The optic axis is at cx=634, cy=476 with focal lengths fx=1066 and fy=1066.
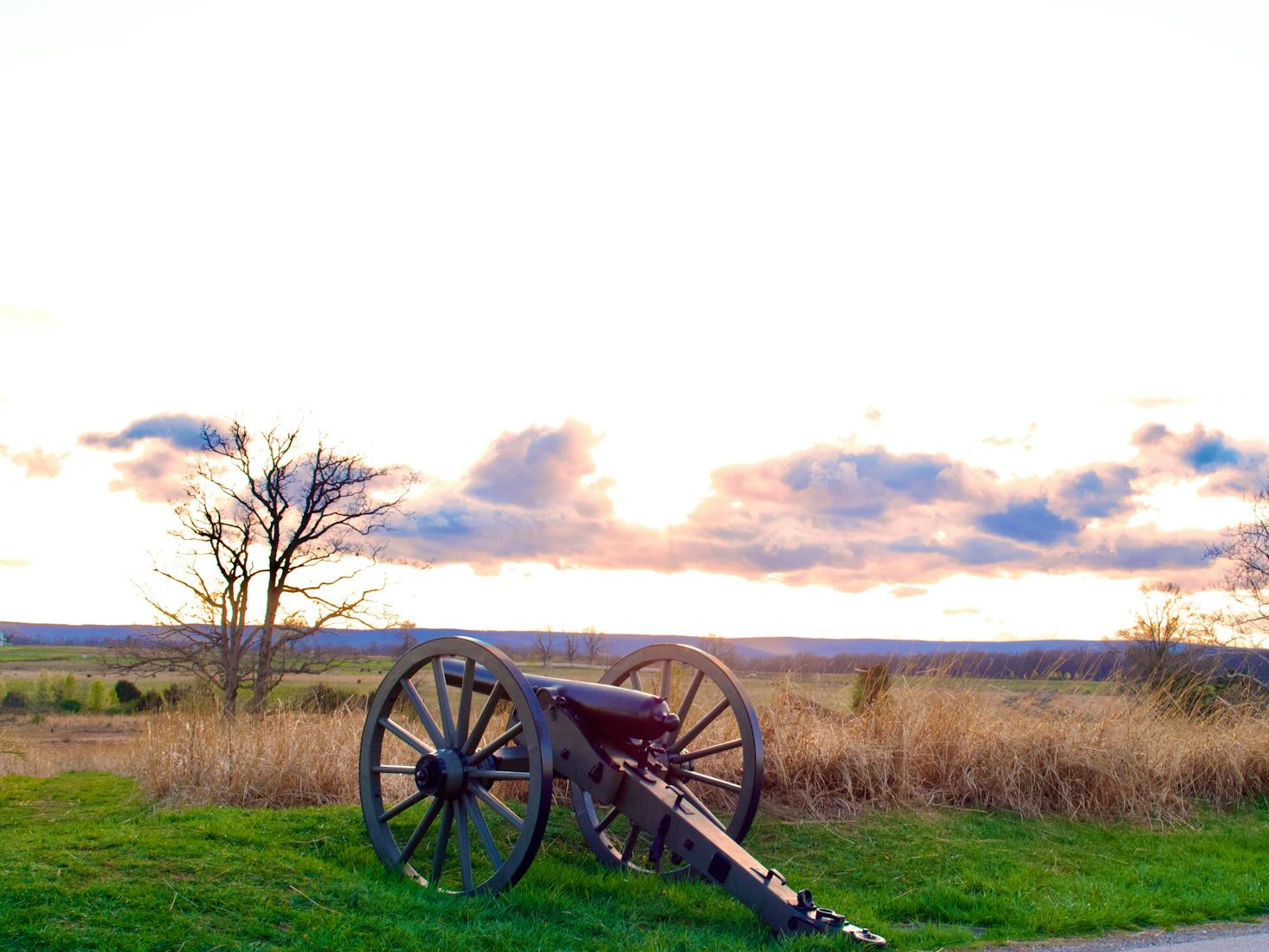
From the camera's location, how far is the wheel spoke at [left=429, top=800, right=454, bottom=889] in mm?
6680

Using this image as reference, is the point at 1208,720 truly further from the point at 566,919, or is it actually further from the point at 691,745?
the point at 566,919

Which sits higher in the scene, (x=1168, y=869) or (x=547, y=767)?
(x=547, y=767)

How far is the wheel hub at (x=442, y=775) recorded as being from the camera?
265 inches

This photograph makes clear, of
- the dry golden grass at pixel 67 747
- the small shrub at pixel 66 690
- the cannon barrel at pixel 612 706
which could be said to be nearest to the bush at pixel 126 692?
the small shrub at pixel 66 690

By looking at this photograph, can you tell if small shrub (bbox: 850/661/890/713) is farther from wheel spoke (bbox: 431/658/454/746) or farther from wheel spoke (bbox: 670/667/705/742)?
wheel spoke (bbox: 431/658/454/746)

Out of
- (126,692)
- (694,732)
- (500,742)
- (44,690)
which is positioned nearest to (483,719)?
(500,742)

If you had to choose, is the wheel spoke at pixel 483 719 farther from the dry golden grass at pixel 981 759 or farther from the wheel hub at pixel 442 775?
the dry golden grass at pixel 981 759

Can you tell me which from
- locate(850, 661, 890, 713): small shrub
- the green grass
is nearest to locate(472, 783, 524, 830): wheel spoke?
the green grass

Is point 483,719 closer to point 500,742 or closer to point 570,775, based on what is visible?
point 500,742

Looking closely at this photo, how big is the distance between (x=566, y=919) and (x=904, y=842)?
11.3 feet

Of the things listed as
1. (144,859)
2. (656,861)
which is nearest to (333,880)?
(144,859)

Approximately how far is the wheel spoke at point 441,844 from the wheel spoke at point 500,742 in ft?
1.19

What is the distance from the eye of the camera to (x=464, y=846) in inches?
259

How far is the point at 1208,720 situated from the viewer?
12609 millimetres
